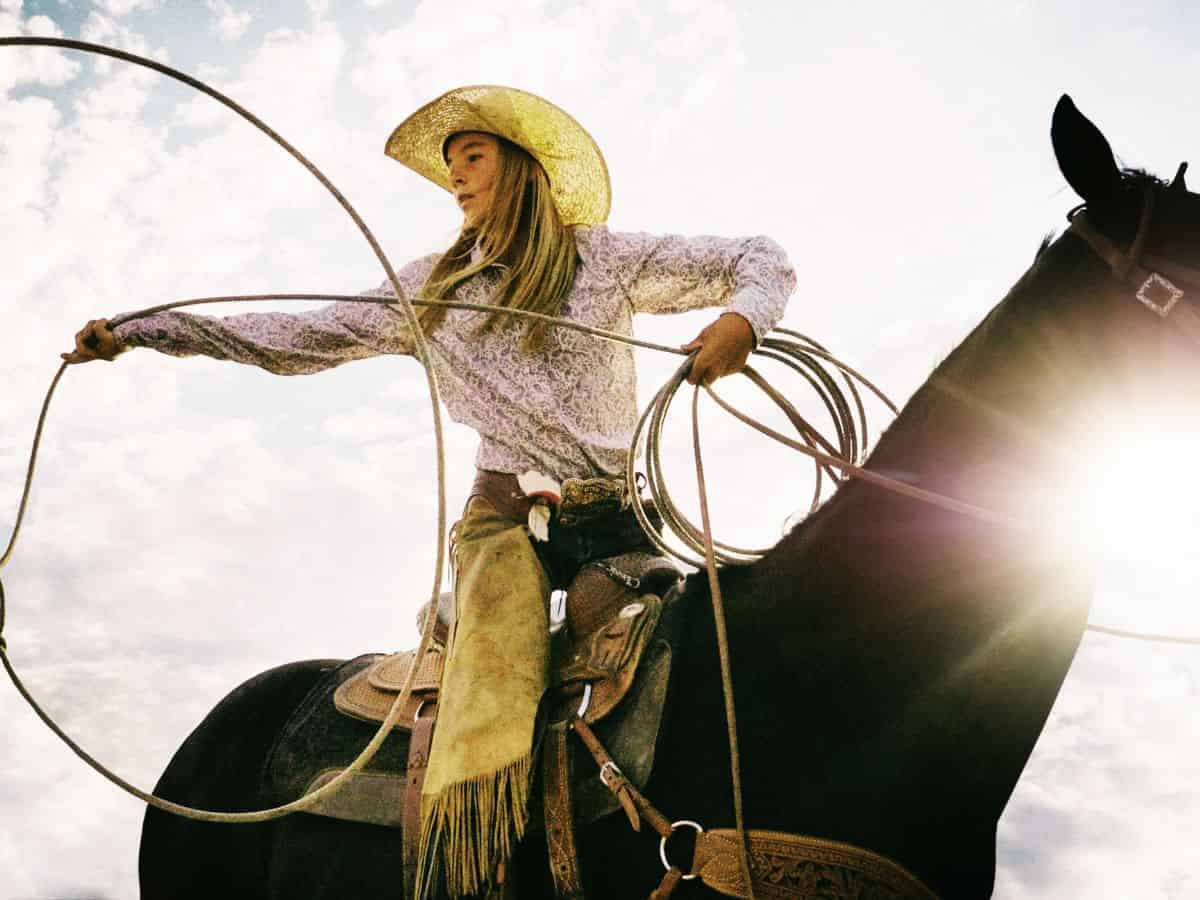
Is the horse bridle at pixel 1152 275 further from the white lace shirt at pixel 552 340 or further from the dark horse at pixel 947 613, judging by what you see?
the white lace shirt at pixel 552 340

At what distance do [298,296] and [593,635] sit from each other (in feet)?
4.89

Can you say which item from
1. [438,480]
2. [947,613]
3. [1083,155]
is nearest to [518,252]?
[438,480]

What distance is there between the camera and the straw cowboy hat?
3592 millimetres

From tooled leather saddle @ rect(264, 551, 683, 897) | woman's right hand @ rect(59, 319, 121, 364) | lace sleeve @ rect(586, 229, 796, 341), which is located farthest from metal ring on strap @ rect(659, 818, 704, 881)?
woman's right hand @ rect(59, 319, 121, 364)

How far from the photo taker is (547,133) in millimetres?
3611

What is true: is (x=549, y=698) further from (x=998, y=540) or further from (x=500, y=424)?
(x=998, y=540)

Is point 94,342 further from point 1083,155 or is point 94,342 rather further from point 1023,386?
point 1083,155

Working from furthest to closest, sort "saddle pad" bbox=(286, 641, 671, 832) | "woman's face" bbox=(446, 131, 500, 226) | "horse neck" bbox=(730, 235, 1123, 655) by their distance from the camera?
1. "woman's face" bbox=(446, 131, 500, 226)
2. "saddle pad" bbox=(286, 641, 671, 832)
3. "horse neck" bbox=(730, 235, 1123, 655)

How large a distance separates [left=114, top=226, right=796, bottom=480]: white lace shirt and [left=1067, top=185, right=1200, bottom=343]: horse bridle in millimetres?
975

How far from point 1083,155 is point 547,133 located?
2143 millimetres

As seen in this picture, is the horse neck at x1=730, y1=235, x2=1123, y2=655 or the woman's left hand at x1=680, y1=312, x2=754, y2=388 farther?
the woman's left hand at x1=680, y1=312, x2=754, y2=388

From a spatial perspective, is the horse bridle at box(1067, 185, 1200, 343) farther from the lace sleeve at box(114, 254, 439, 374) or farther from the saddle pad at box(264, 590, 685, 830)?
the lace sleeve at box(114, 254, 439, 374)

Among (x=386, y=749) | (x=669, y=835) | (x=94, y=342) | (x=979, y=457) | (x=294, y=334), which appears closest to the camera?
(x=979, y=457)

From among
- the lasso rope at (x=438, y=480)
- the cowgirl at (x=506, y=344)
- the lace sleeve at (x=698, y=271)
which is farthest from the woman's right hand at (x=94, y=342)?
the lace sleeve at (x=698, y=271)
